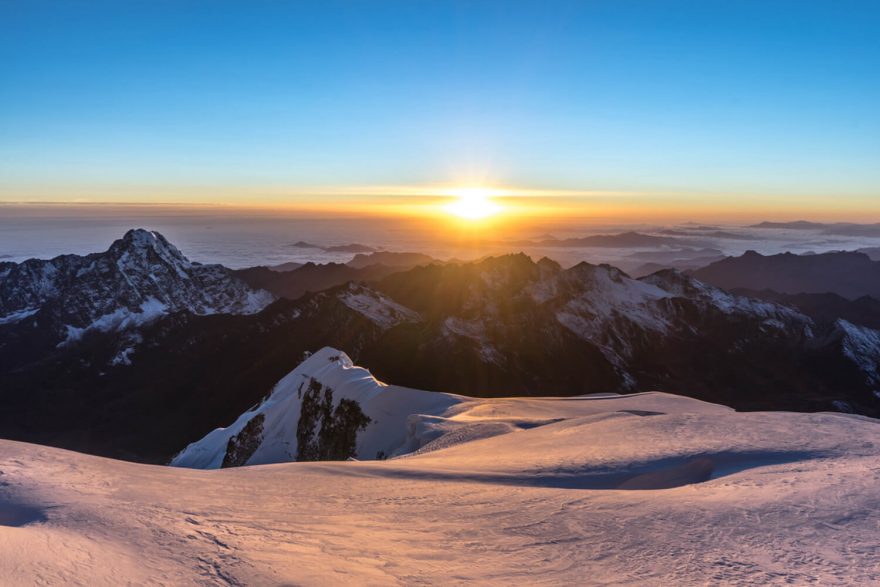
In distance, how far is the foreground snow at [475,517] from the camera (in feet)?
40.0

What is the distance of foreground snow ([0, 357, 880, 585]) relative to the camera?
1220 centimetres

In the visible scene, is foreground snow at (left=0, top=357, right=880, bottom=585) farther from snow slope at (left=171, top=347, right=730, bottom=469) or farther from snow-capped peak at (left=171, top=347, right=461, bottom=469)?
snow-capped peak at (left=171, top=347, right=461, bottom=469)

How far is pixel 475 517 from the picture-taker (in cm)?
1714

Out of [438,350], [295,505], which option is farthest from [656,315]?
[295,505]

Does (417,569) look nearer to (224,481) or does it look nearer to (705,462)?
(224,481)

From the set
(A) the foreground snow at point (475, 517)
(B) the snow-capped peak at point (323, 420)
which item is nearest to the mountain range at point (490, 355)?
(B) the snow-capped peak at point (323, 420)

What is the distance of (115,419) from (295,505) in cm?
16376

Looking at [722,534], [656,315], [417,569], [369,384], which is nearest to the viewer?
[417,569]

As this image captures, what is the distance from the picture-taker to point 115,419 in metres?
154

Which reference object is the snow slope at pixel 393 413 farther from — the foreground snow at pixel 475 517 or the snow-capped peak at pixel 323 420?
the foreground snow at pixel 475 517

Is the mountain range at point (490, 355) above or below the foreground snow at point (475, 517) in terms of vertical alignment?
below

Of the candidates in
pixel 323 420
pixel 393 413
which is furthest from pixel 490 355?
pixel 393 413

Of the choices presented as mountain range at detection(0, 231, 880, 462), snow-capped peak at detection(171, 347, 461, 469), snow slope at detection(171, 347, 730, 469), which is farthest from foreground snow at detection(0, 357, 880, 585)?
mountain range at detection(0, 231, 880, 462)

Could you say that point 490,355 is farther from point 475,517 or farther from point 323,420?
point 475,517
